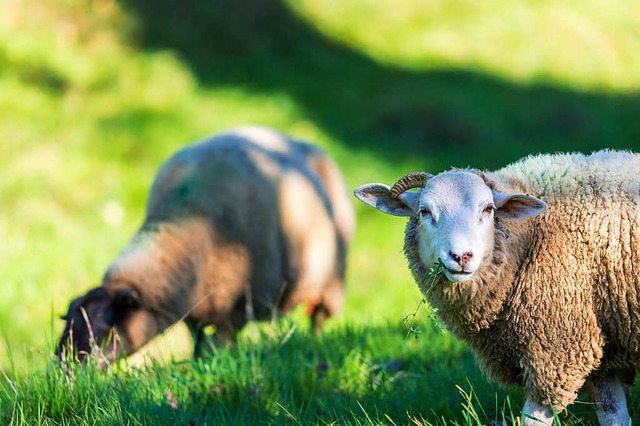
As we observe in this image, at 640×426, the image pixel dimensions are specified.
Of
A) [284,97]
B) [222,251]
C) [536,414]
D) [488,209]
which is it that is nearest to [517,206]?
[488,209]

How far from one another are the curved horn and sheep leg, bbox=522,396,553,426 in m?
1.01

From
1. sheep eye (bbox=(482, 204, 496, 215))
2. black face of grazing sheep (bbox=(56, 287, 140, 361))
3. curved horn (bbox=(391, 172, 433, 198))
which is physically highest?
curved horn (bbox=(391, 172, 433, 198))

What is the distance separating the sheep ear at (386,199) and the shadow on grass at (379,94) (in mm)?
7849

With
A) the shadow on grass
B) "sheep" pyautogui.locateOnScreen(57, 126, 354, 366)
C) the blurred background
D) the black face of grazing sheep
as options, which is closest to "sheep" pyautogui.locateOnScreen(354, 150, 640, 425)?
the black face of grazing sheep

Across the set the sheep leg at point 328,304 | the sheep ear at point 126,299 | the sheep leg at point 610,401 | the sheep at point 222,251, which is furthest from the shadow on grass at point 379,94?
the sheep leg at point 610,401

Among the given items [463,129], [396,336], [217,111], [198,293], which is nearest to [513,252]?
[396,336]

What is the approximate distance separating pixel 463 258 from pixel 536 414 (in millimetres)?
782

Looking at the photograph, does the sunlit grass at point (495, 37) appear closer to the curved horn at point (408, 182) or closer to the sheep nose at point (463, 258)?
the curved horn at point (408, 182)

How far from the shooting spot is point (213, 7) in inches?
515

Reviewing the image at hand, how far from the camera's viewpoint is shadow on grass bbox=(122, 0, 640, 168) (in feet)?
40.0

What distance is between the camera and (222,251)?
6.13 metres

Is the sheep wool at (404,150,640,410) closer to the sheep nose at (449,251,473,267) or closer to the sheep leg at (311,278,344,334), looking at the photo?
the sheep nose at (449,251,473,267)

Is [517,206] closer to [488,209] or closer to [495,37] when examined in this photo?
[488,209]

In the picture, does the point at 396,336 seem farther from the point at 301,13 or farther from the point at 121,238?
the point at 301,13
